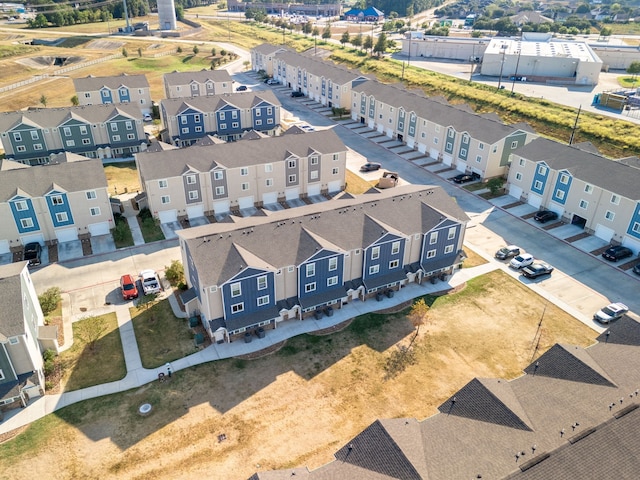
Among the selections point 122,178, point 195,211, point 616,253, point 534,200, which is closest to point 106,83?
point 122,178

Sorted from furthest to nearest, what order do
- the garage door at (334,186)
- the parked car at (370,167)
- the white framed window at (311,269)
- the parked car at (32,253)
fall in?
the parked car at (370,167), the garage door at (334,186), the parked car at (32,253), the white framed window at (311,269)

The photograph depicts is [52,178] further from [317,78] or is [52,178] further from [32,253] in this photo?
[317,78]

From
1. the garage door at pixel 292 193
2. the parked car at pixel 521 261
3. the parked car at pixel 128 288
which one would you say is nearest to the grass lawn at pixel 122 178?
the garage door at pixel 292 193

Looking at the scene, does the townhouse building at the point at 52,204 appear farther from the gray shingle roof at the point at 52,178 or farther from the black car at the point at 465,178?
the black car at the point at 465,178

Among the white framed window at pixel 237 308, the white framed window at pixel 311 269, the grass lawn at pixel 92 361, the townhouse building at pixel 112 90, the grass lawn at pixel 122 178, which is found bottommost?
the grass lawn at pixel 92 361

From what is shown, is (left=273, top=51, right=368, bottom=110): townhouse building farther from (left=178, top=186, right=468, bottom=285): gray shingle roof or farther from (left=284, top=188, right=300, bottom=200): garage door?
(left=178, top=186, right=468, bottom=285): gray shingle roof

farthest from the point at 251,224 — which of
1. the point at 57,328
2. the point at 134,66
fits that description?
the point at 134,66

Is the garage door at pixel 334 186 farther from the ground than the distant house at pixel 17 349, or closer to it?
closer to it
